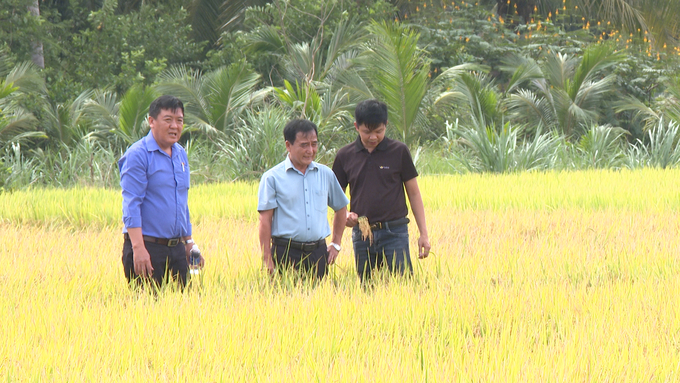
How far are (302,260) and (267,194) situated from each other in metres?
0.47

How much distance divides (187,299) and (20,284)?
1297 millimetres

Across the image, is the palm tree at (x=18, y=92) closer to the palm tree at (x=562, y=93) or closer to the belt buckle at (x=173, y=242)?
the palm tree at (x=562, y=93)

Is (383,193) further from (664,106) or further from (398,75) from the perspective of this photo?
(664,106)

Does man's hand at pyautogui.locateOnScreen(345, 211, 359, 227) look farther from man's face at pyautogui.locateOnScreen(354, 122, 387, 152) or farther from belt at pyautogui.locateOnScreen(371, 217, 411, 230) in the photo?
man's face at pyautogui.locateOnScreen(354, 122, 387, 152)

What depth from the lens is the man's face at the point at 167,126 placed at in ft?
13.3

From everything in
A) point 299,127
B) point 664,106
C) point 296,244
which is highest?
point 664,106

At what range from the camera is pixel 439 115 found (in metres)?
13.8

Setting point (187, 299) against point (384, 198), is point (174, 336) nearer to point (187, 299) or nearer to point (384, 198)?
point (187, 299)

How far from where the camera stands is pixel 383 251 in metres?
4.37

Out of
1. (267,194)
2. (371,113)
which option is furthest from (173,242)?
(371,113)

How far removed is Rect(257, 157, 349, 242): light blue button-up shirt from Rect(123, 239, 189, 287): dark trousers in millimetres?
567

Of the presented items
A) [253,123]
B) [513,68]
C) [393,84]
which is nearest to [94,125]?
[253,123]

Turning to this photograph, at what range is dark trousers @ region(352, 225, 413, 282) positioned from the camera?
431 cm

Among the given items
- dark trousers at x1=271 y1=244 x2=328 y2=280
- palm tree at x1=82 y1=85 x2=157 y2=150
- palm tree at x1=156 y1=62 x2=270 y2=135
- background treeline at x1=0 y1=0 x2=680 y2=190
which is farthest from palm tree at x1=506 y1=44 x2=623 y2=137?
dark trousers at x1=271 y1=244 x2=328 y2=280
